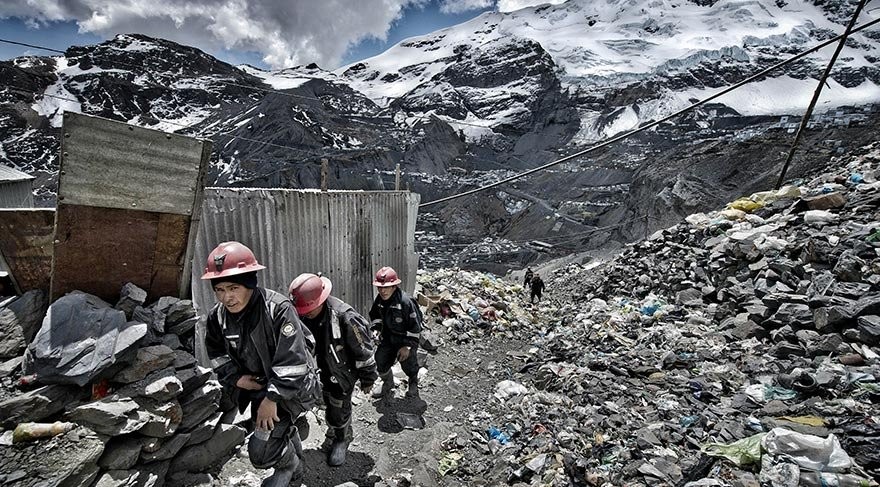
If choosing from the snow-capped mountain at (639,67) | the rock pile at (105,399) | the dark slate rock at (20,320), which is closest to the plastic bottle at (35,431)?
the rock pile at (105,399)

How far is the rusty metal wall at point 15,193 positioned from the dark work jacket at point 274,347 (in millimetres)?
9329

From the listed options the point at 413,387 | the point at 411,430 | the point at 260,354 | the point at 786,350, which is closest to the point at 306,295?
the point at 260,354

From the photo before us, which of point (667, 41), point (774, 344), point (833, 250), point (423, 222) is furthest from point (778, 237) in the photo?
point (667, 41)

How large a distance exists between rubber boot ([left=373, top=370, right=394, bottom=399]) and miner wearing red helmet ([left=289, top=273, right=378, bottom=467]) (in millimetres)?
1065

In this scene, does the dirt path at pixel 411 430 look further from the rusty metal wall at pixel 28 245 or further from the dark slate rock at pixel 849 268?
the dark slate rock at pixel 849 268

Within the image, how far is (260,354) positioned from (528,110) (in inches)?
2871

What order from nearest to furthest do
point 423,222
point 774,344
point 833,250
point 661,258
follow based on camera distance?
point 774,344
point 833,250
point 661,258
point 423,222

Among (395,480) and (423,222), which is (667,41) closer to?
(423,222)

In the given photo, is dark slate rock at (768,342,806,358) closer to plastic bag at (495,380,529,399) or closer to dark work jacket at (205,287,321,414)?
plastic bag at (495,380,529,399)

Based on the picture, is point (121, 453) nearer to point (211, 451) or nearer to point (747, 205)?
point (211, 451)

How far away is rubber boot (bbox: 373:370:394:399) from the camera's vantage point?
3.92m

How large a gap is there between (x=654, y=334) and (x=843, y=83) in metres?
87.6

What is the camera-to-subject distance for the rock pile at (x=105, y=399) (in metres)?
1.68

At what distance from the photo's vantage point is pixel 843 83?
199ft
